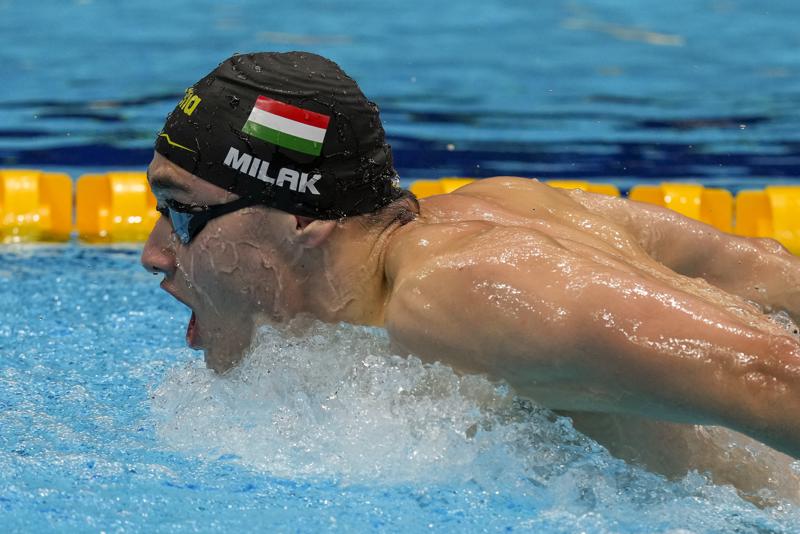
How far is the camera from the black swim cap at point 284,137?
2.32m

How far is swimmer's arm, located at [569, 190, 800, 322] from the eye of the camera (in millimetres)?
2795

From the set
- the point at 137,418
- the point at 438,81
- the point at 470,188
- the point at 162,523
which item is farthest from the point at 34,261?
the point at 438,81

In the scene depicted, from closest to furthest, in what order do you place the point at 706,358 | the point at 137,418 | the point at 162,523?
the point at 706,358 < the point at 162,523 < the point at 137,418

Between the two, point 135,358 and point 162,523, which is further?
point 135,358

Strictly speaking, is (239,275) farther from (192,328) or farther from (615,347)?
(615,347)

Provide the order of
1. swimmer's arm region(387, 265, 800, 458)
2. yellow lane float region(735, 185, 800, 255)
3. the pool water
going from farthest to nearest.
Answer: yellow lane float region(735, 185, 800, 255) → the pool water → swimmer's arm region(387, 265, 800, 458)

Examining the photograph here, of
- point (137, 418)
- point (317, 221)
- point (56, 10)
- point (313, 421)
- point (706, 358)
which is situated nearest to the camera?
point (706, 358)

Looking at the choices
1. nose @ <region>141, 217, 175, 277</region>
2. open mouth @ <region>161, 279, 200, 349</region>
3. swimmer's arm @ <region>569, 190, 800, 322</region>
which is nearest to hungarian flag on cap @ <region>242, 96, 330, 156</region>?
nose @ <region>141, 217, 175, 277</region>

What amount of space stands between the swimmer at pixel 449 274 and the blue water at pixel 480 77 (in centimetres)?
347

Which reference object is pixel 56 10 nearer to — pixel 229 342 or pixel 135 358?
pixel 135 358

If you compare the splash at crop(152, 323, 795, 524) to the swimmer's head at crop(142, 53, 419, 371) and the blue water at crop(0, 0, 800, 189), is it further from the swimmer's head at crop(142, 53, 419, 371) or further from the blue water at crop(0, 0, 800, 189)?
the blue water at crop(0, 0, 800, 189)

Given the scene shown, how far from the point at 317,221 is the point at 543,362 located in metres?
0.60

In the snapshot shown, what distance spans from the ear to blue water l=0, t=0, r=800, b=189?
11.7 ft

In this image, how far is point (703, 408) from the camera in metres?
1.87
